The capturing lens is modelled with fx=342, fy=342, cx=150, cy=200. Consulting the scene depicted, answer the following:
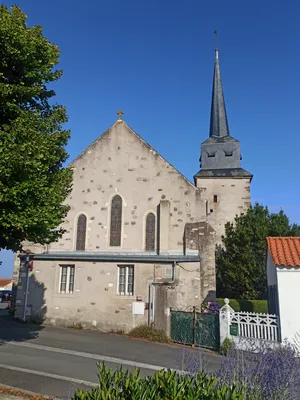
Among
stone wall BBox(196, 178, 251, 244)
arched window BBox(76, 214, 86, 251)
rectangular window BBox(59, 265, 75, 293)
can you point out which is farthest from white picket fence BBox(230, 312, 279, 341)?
stone wall BBox(196, 178, 251, 244)

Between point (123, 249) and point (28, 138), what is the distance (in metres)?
11.5

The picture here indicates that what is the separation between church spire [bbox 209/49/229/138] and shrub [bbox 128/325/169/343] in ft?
76.9

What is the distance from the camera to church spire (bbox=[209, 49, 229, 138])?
34612 mm

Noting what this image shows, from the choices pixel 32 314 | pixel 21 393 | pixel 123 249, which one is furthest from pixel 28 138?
pixel 32 314

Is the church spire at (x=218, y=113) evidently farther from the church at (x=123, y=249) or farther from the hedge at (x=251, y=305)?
the hedge at (x=251, y=305)

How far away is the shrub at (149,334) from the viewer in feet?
48.1

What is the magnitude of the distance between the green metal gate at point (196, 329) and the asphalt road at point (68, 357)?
2.32 ft

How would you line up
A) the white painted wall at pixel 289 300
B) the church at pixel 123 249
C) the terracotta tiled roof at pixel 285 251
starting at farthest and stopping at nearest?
the church at pixel 123 249 < the terracotta tiled roof at pixel 285 251 < the white painted wall at pixel 289 300

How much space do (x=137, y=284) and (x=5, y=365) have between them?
8.18m

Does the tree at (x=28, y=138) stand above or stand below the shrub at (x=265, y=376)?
above

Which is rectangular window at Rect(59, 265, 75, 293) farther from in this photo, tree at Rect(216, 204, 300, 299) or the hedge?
tree at Rect(216, 204, 300, 299)

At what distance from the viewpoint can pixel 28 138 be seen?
8.79 m

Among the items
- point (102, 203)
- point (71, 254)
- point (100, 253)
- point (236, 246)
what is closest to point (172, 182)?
point (102, 203)

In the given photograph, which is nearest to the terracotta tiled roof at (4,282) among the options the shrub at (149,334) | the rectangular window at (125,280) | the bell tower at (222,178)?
the bell tower at (222,178)
